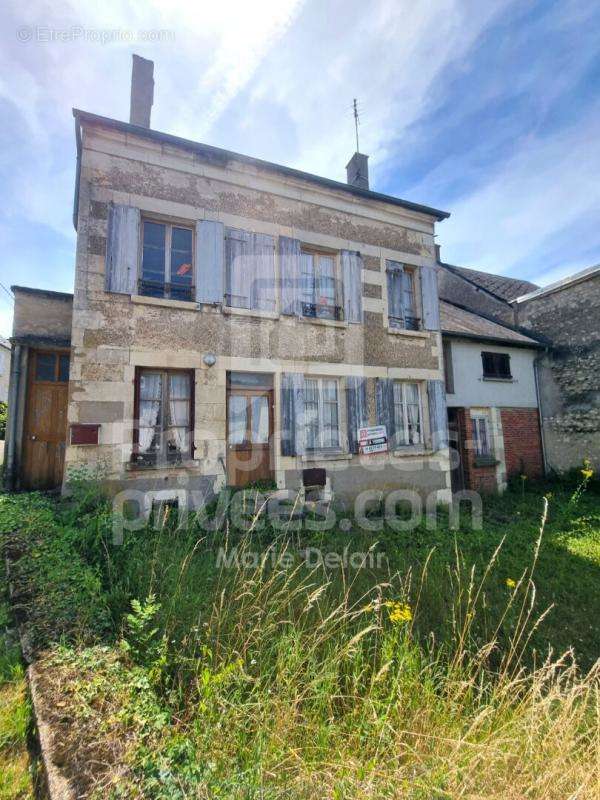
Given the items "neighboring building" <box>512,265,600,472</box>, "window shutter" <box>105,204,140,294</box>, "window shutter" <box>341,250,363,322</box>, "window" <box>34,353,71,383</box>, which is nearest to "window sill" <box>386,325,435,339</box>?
"window shutter" <box>341,250,363,322</box>

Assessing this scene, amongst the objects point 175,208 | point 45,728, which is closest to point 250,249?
point 175,208

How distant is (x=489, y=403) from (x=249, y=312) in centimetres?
775

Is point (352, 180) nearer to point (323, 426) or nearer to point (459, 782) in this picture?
point (323, 426)

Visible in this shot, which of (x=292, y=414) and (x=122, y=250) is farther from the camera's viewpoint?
(x=292, y=414)

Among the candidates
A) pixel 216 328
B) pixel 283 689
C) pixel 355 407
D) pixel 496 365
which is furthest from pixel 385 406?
pixel 283 689

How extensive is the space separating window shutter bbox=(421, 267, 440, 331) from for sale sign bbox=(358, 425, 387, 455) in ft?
9.23

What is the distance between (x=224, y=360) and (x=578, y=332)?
1085 centimetres

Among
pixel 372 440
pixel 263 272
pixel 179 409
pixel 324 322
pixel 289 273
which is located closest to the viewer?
pixel 179 409

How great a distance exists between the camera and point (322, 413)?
773 cm

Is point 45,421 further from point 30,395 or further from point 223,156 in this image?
point 223,156

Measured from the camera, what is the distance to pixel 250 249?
7.30 m

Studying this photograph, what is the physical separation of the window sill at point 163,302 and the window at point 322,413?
8.59ft

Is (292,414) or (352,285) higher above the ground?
(352,285)

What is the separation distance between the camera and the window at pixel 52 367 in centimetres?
732
